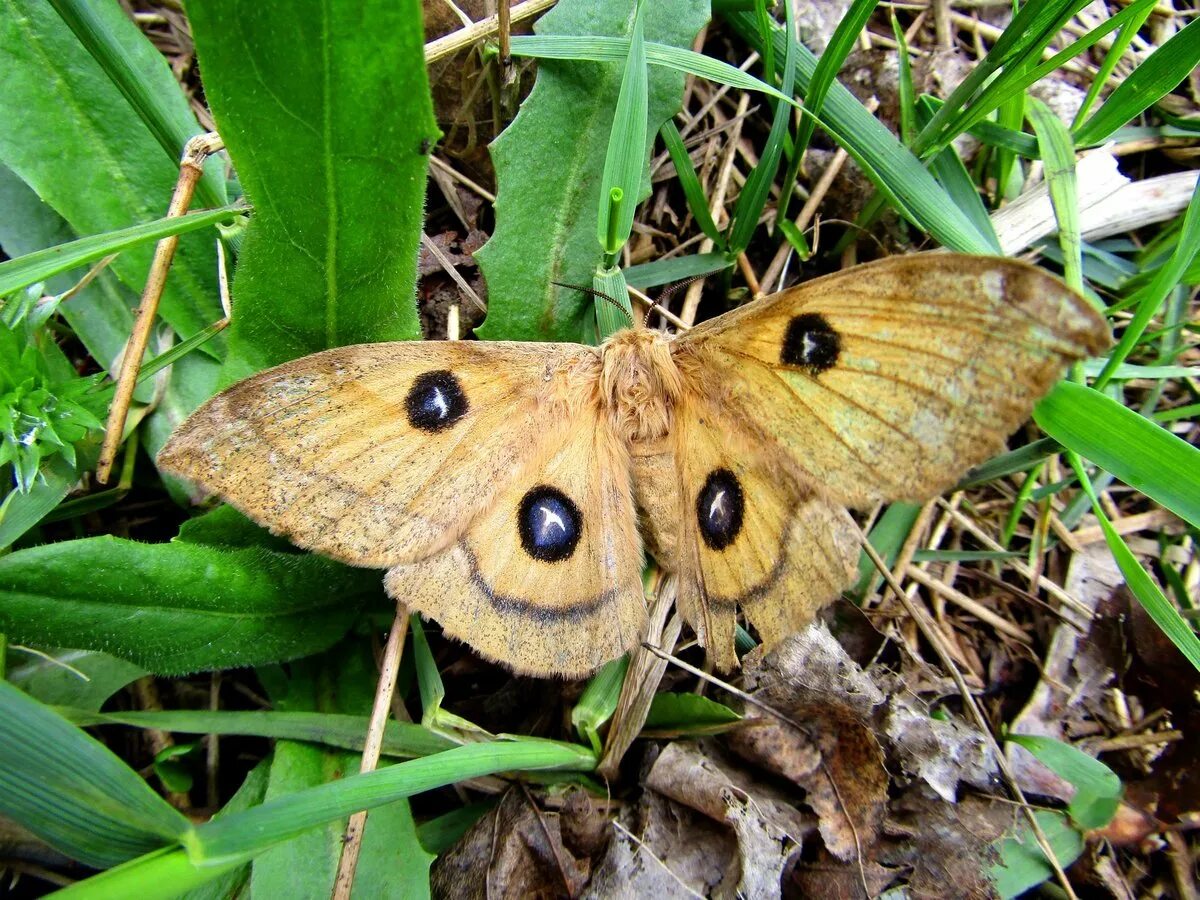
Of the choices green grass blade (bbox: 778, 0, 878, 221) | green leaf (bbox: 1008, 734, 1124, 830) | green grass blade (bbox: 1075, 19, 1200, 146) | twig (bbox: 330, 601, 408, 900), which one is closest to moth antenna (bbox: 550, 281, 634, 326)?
green grass blade (bbox: 778, 0, 878, 221)

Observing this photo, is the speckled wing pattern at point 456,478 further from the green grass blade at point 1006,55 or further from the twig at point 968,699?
the green grass blade at point 1006,55

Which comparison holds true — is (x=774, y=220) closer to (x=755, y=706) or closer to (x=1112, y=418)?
(x=1112, y=418)

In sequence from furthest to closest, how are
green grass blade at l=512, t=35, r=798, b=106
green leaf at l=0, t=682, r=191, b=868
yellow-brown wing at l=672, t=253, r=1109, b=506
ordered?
green grass blade at l=512, t=35, r=798, b=106 → yellow-brown wing at l=672, t=253, r=1109, b=506 → green leaf at l=0, t=682, r=191, b=868

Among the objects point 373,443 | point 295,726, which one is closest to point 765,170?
point 373,443

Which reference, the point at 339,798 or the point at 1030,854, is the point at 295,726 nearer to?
the point at 339,798

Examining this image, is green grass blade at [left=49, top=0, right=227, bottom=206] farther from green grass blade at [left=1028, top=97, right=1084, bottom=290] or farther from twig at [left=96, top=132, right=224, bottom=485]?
green grass blade at [left=1028, top=97, right=1084, bottom=290]
